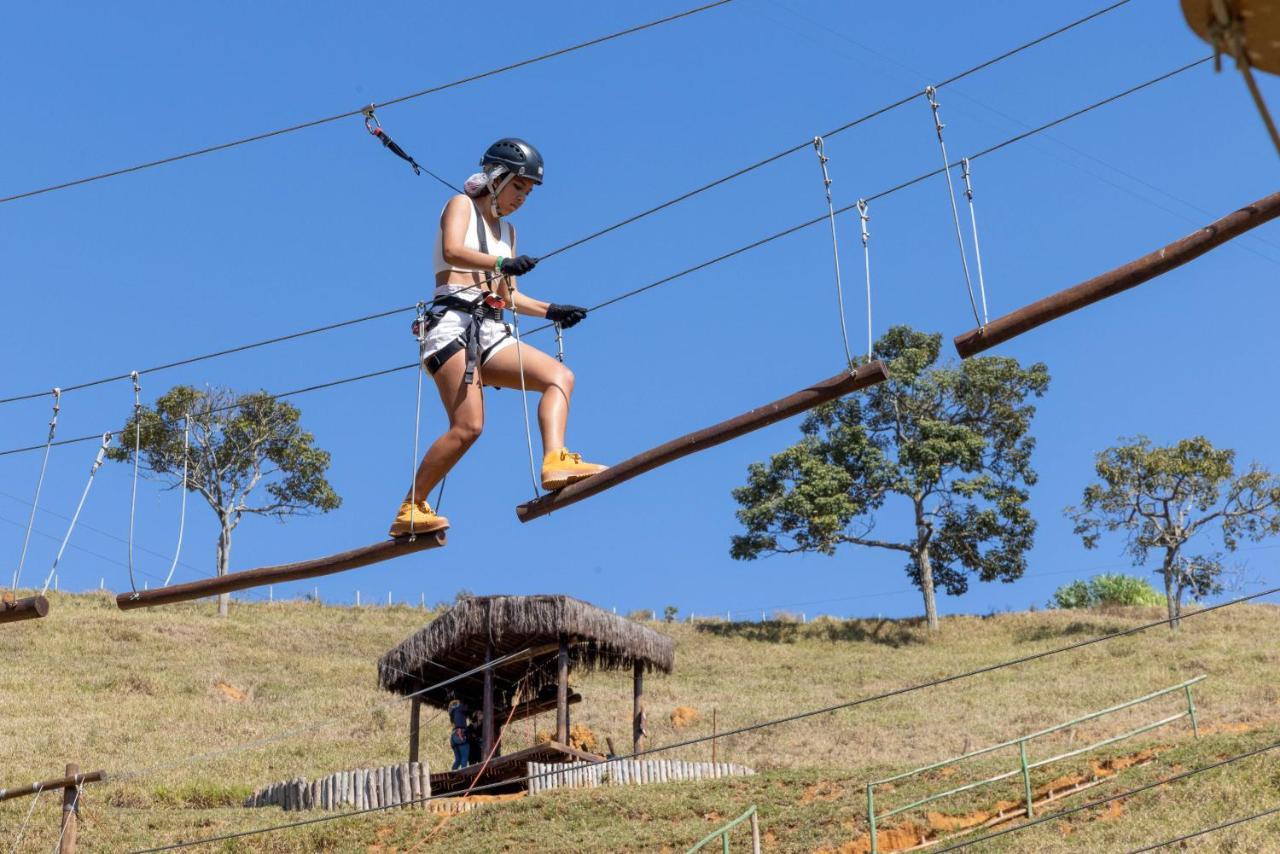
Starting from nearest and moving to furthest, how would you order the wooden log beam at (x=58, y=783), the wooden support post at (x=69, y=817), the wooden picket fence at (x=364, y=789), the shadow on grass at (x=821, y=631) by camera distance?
the wooden log beam at (x=58, y=783), the wooden support post at (x=69, y=817), the wooden picket fence at (x=364, y=789), the shadow on grass at (x=821, y=631)

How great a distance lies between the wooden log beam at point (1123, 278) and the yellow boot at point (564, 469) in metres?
2.18

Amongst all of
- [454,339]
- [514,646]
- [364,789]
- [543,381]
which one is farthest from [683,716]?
[454,339]

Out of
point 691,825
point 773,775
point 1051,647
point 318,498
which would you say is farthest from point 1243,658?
point 318,498

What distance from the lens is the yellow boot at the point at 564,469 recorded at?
8.81 m

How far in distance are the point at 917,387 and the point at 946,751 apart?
24886 mm

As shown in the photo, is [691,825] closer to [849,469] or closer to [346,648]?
[346,648]

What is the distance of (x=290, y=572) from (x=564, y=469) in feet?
7.72

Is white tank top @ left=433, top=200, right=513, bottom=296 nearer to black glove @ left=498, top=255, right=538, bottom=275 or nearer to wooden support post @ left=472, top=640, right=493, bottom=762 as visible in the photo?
black glove @ left=498, top=255, right=538, bottom=275

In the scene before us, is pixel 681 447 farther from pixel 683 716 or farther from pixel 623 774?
pixel 683 716

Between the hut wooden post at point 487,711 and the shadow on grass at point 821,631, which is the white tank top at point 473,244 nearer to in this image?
Answer: the hut wooden post at point 487,711

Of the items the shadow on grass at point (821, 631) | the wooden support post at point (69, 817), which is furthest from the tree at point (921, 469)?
the wooden support post at point (69, 817)

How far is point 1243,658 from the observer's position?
3897 centimetres

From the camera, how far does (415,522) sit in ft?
29.9

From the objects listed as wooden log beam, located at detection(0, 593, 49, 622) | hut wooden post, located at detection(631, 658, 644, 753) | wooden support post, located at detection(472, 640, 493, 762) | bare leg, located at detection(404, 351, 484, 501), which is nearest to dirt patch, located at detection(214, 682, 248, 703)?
wooden support post, located at detection(472, 640, 493, 762)
